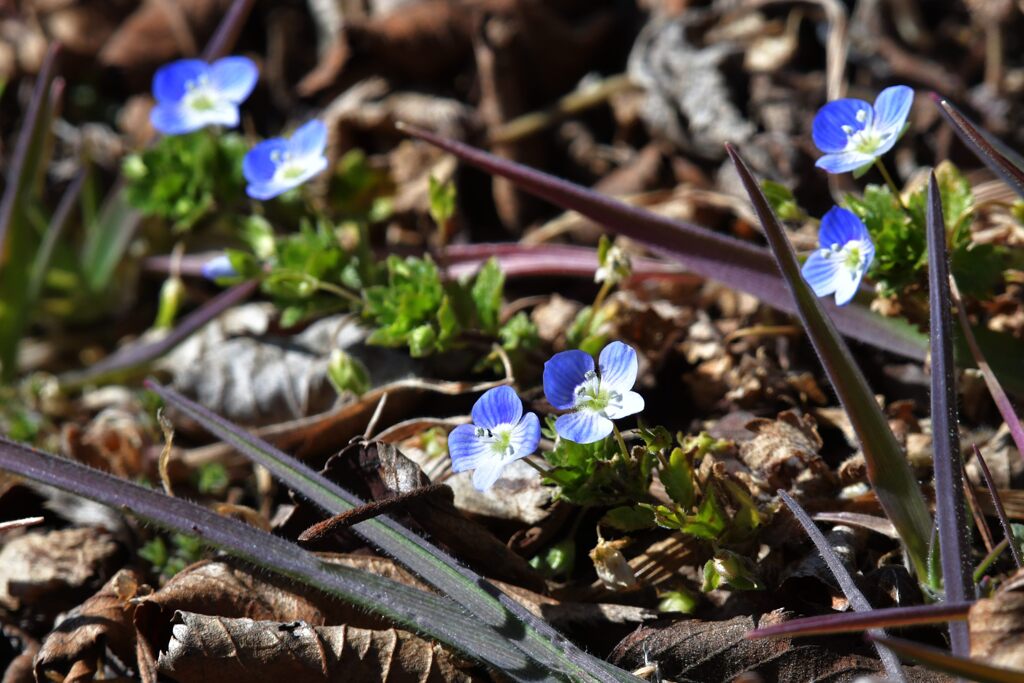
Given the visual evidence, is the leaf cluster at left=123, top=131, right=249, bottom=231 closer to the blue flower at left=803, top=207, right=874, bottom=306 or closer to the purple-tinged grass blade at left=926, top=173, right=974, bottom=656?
the blue flower at left=803, top=207, right=874, bottom=306

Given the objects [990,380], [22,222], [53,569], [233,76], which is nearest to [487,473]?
[990,380]

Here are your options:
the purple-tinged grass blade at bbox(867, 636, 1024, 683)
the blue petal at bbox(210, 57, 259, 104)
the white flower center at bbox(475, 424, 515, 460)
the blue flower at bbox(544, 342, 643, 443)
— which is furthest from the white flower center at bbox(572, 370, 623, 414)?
the blue petal at bbox(210, 57, 259, 104)

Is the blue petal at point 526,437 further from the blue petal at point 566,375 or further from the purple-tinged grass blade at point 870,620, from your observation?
the purple-tinged grass blade at point 870,620

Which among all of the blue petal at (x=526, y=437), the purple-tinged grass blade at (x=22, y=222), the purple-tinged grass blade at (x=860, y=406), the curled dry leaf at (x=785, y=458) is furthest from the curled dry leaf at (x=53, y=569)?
the purple-tinged grass blade at (x=860, y=406)

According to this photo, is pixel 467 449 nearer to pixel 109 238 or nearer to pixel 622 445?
pixel 622 445

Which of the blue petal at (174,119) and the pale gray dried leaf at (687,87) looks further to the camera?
the pale gray dried leaf at (687,87)

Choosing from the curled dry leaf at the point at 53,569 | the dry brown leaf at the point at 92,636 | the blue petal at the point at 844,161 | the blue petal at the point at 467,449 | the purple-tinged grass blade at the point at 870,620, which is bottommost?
the curled dry leaf at the point at 53,569

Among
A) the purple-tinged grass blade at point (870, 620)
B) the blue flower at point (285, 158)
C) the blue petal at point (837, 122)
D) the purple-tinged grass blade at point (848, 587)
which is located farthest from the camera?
the blue flower at point (285, 158)
